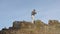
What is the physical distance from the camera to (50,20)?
160 feet

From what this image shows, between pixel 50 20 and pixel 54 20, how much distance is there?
1032mm

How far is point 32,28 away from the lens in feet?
150

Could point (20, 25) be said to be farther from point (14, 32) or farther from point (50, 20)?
point (50, 20)

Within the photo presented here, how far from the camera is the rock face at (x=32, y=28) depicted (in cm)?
4556

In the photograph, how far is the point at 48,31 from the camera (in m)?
46.0

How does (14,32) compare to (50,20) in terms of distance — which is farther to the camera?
(50,20)

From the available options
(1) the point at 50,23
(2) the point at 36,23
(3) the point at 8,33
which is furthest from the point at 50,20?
(3) the point at 8,33

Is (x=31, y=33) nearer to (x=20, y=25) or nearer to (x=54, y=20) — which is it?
(x=20, y=25)

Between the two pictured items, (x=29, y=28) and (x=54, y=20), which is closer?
(x=29, y=28)

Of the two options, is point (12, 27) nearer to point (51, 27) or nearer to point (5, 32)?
point (5, 32)

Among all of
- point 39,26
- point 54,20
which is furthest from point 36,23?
point 54,20

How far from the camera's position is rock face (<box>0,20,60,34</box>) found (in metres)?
45.6

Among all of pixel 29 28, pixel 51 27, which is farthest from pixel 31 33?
pixel 51 27

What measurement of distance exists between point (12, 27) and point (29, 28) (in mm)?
4643
